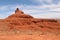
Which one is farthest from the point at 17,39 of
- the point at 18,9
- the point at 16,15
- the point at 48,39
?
the point at 18,9

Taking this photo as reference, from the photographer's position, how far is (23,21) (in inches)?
1496

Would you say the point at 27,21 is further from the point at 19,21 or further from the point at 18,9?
the point at 18,9

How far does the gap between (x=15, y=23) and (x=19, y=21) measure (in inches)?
51.4

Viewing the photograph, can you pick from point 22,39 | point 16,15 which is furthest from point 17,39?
point 16,15

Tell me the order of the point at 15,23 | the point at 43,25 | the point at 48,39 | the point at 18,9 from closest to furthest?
the point at 48,39
the point at 43,25
the point at 15,23
the point at 18,9

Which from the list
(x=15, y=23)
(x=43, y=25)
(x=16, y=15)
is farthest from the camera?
(x=16, y=15)

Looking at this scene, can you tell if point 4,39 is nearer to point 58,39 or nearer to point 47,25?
point 58,39

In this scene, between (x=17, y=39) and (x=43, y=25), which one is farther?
(x=43, y=25)

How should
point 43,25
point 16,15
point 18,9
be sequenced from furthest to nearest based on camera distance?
point 18,9 → point 16,15 → point 43,25

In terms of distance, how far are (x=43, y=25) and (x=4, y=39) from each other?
22.2 meters

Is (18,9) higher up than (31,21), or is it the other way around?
(18,9)

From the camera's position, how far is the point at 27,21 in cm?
3791

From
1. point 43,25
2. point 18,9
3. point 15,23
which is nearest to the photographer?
point 43,25

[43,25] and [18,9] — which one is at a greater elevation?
[18,9]
